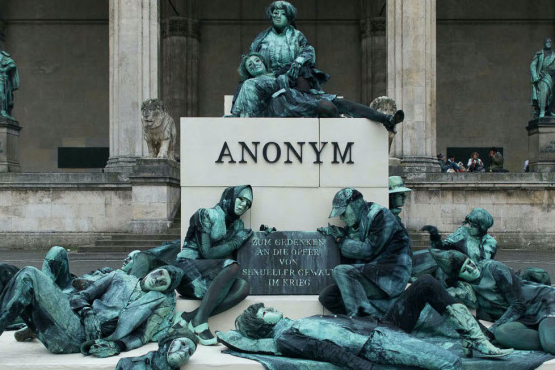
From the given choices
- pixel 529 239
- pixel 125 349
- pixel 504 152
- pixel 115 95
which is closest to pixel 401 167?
pixel 529 239

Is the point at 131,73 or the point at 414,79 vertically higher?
the point at 131,73

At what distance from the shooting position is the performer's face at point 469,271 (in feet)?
24.4

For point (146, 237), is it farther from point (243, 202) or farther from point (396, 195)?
point (243, 202)

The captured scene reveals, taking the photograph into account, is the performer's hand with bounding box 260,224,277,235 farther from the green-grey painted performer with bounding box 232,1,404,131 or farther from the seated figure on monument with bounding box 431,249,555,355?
the seated figure on monument with bounding box 431,249,555,355

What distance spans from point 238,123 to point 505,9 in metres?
25.3

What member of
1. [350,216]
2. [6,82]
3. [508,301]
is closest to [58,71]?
[6,82]

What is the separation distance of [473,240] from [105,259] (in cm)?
1083

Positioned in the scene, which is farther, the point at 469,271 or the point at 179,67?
the point at 179,67

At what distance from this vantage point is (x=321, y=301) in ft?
25.2

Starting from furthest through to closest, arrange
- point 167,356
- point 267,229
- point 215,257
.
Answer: point 267,229, point 215,257, point 167,356

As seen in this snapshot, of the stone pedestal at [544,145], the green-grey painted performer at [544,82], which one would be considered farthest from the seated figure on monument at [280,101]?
the green-grey painted performer at [544,82]

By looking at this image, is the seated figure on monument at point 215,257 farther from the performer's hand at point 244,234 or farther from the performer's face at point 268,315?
the performer's face at point 268,315

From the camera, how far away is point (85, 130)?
31078mm

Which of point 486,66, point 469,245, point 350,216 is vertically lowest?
point 469,245
